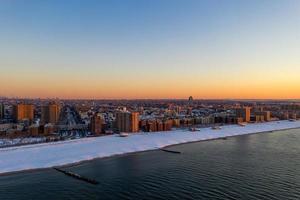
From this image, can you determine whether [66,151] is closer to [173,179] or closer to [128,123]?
[173,179]

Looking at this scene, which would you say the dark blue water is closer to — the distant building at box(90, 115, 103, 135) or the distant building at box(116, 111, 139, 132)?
the distant building at box(90, 115, 103, 135)

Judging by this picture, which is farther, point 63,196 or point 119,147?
point 119,147

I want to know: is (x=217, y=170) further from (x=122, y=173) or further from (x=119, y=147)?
(x=119, y=147)

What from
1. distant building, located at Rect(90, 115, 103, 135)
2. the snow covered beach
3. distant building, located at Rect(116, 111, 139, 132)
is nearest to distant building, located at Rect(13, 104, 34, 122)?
distant building, located at Rect(90, 115, 103, 135)

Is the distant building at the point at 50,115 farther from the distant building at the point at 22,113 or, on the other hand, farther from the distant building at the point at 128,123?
the distant building at the point at 128,123

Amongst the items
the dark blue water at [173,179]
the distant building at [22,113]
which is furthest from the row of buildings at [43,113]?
the dark blue water at [173,179]

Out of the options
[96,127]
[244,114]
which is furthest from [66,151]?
[244,114]

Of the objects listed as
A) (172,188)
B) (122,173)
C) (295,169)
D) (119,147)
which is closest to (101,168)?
(122,173)

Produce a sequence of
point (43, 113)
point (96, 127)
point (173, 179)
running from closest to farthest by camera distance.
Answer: point (173, 179) → point (96, 127) → point (43, 113)

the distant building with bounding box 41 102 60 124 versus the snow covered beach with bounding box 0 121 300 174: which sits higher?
the distant building with bounding box 41 102 60 124
